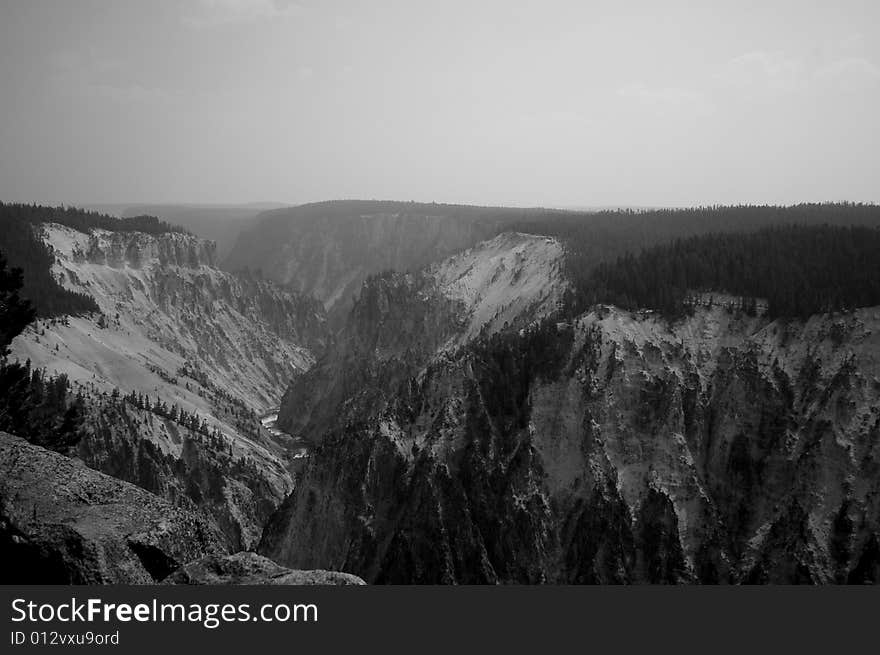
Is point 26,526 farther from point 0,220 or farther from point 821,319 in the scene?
point 0,220

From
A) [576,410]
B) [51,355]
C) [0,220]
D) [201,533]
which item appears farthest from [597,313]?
[0,220]

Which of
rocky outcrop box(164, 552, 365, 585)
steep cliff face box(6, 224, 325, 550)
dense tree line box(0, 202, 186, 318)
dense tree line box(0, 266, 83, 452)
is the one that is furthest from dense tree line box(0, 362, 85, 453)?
dense tree line box(0, 202, 186, 318)

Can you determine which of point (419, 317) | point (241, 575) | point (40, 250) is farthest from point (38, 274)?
point (241, 575)

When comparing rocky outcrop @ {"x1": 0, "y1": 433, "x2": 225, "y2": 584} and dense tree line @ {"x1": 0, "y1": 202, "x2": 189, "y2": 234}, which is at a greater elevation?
dense tree line @ {"x1": 0, "y1": 202, "x2": 189, "y2": 234}

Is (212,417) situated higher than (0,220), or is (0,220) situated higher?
(0,220)

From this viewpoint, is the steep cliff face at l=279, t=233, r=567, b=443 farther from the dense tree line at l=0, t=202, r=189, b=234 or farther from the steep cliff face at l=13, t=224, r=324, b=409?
the dense tree line at l=0, t=202, r=189, b=234

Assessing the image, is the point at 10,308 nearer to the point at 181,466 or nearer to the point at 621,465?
the point at 621,465
